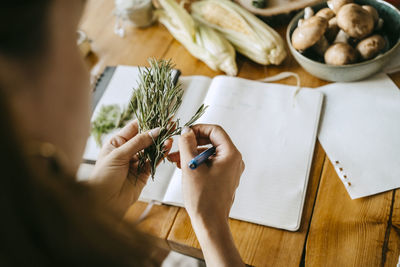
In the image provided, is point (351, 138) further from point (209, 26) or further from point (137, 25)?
point (137, 25)

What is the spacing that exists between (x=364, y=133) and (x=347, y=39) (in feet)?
0.98

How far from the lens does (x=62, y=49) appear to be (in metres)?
0.42

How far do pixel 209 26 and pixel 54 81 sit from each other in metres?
0.91

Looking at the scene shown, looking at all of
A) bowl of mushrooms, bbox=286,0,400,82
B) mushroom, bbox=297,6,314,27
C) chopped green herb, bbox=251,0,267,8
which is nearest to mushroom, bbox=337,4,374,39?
bowl of mushrooms, bbox=286,0,400,82

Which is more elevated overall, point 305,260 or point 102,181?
point 102,181

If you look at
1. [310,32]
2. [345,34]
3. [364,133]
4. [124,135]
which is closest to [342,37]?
[345,34]

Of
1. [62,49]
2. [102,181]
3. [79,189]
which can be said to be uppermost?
[62,49]

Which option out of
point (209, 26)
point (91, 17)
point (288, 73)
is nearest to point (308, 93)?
point (288, 73)

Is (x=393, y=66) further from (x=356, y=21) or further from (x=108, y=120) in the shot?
(x=108, y=120)

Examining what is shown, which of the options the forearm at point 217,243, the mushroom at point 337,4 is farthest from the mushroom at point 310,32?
the forearm at point 217,243

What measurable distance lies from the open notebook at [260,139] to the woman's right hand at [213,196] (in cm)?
12

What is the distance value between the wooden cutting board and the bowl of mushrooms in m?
0.14

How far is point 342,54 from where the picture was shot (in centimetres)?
91

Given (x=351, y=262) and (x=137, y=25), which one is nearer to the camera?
(x=351, y=262)
